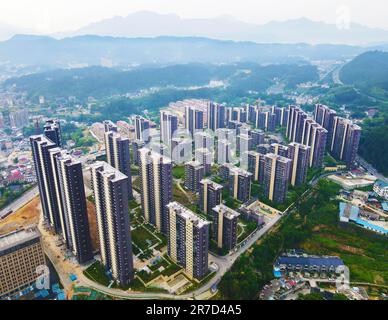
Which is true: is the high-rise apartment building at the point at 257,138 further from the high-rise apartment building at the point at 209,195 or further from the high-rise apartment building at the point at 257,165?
the high-rise apartment building at the point at 209,195

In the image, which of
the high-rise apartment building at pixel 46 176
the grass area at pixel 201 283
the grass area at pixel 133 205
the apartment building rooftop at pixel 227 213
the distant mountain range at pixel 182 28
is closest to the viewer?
the grass area at pixel 201 283

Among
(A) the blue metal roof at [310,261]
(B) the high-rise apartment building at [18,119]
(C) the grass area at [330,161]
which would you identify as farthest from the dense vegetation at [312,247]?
(B) the high-rise apartment building at [18,119]

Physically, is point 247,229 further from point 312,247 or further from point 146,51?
point 146,51

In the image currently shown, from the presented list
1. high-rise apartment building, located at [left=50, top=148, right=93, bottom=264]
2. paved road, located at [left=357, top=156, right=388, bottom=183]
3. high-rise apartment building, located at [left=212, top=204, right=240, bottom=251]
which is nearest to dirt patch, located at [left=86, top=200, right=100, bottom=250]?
high-rise apartment building, located at [left=50, top=148, right=93, bottom=264]

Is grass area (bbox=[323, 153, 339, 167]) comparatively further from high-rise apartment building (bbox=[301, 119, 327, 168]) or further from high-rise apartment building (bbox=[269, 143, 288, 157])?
A: high-rise apartment building (bbox=[269, 143, 288, 157])

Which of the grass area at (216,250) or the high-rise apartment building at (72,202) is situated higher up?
the high-rise apartment building at (72,202)

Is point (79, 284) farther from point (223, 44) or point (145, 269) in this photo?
point (223, 44)

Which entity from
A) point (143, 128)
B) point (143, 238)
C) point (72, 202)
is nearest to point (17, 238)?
point (72, 202)

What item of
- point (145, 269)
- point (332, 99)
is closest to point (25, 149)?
point (145, 269)
